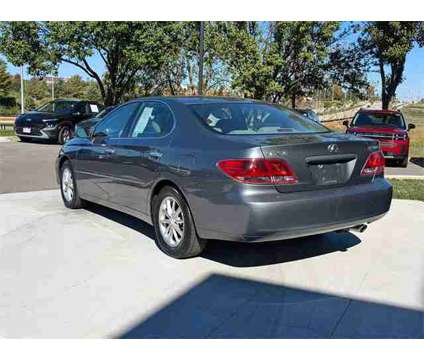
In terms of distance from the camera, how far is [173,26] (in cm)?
2198

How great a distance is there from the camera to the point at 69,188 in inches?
258

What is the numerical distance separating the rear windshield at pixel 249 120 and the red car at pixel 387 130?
8.01 metres

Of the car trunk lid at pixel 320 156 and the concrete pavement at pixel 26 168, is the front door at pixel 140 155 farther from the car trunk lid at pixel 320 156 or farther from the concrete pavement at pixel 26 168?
the concrete pavement at pixel 26 168

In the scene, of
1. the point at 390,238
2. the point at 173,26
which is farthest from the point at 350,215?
the point at 173,26

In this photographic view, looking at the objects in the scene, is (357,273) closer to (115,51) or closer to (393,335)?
(393,335)

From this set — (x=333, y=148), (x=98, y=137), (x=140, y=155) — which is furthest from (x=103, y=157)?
(x=333, y=148)

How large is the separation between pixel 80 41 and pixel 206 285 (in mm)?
18545

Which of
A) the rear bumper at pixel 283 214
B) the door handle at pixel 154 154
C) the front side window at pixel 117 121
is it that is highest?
the front side window at pixel 117 121

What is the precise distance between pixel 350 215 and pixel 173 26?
19.5 meters

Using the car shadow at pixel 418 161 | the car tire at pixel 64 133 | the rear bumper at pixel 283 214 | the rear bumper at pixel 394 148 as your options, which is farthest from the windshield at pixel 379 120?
the rear bumper at pixel 283 214

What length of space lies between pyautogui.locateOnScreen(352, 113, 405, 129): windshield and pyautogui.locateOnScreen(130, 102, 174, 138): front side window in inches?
392

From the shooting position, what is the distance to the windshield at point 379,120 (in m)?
13.7

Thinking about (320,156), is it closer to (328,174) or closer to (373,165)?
(328,174)

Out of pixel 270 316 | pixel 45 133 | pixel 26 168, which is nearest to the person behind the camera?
pixel 270 316
